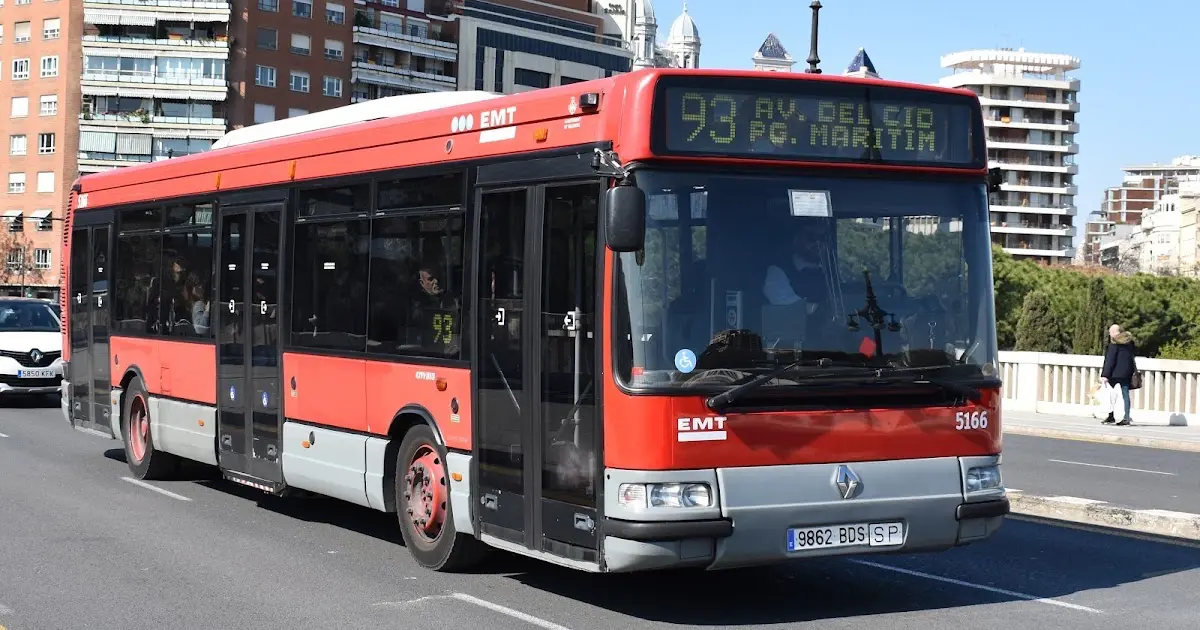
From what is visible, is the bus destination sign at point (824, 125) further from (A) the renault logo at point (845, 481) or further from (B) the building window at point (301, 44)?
(B) the building window at point (301, 44)

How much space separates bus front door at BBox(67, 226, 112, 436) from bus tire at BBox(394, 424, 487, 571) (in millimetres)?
6725

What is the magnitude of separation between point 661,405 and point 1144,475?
12.2 metres

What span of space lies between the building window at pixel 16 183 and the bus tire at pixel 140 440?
310 feet

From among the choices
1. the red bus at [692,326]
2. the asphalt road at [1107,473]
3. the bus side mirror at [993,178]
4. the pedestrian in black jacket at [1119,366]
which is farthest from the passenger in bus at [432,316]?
the pedestrian in black jacket at [1119,366]

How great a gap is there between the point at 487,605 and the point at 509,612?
25 cm

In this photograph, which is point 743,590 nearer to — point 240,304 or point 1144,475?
point 240,304

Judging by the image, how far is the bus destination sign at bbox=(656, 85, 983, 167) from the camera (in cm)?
827

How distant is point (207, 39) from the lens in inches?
3952

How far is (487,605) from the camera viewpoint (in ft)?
29.2

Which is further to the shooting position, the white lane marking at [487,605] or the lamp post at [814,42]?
the lamp post at [814,42]

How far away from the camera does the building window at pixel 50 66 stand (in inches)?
4043

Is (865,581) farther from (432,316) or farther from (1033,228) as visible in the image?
(1033,228)

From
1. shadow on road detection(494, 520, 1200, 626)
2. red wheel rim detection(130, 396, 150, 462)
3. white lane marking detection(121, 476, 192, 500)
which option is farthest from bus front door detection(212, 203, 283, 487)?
shadow on road detection(494, 520, 1200, 626)

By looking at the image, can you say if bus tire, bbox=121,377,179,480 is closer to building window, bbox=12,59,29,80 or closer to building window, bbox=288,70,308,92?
building window, bbox=288,70,308,92
